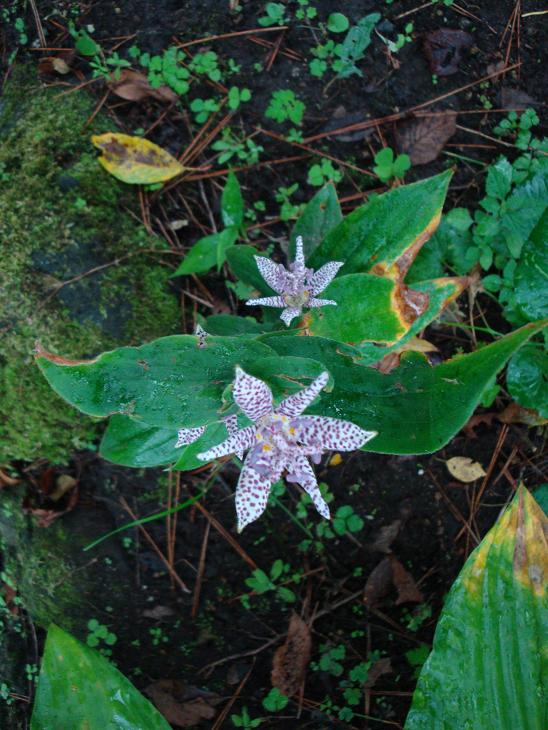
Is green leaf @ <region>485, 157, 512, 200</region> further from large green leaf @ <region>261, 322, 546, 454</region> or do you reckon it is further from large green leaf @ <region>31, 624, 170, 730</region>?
large green leaf @ <region>31, 624, 170, 730</region>

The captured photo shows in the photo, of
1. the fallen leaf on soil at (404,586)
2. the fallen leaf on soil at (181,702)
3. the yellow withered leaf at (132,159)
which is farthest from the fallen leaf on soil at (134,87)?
the fallen leaf on soil at (181,702)

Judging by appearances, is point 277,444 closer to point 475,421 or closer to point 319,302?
point 319,302

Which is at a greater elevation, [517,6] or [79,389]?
[517,6]

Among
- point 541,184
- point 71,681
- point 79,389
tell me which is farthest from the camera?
point 541,184

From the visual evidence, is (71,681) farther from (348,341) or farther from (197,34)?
(197,34)

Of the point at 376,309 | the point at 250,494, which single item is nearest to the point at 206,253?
the point at 376,309

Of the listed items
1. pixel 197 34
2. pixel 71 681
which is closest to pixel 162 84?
pixel 197 34

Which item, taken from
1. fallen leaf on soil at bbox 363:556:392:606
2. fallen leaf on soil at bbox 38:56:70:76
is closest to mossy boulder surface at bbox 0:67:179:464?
fallen leaf on soil at bbox 38:56:70:76

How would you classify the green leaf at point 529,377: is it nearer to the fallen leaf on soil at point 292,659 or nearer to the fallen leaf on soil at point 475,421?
the fallen leaf on soil at point 475,421
